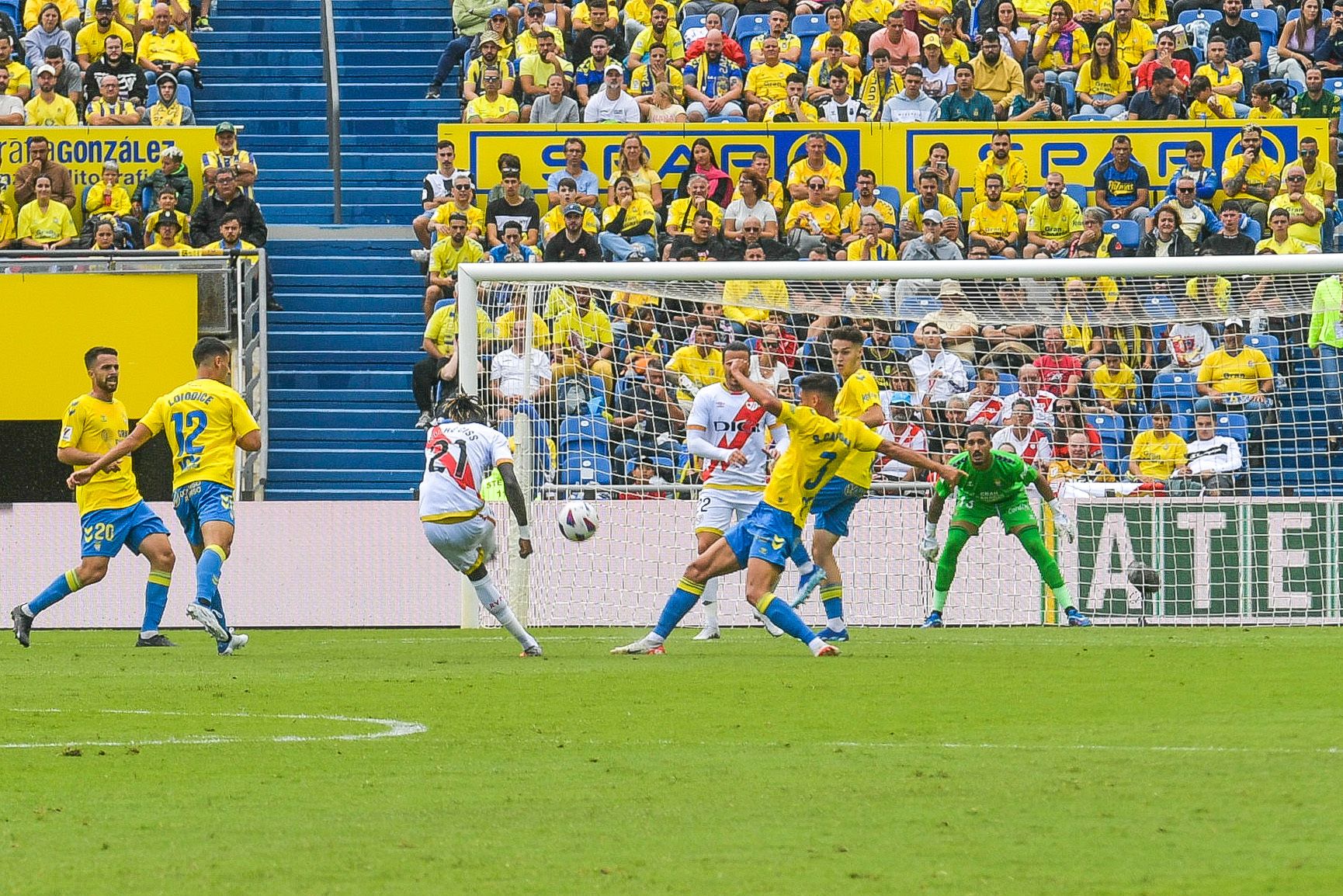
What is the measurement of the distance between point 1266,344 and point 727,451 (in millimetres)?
6354

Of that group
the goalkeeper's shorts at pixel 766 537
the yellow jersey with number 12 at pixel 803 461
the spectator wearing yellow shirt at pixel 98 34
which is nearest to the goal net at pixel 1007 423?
the yellow jersey with number 12 at pixel 803 461

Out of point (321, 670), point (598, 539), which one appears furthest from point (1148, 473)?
point (321, 670)

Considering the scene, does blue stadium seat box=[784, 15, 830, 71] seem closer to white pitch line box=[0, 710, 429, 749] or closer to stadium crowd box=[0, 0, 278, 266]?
stadium crowd box=[0, 0, 278, 266]

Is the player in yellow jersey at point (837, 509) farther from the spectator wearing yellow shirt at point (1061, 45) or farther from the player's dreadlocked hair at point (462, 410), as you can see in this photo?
the spectator wearing yellow shirt at point (1061, 45)

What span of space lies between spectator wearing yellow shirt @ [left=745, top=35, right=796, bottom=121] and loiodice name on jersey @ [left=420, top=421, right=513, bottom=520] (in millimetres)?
11304

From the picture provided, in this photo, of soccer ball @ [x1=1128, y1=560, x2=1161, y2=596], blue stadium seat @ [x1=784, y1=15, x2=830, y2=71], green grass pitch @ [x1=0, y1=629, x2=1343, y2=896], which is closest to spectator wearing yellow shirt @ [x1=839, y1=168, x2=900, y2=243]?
blue stadium seat @ [x1=784, y1=15, x2=830, y2=71]

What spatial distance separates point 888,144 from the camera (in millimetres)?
22703

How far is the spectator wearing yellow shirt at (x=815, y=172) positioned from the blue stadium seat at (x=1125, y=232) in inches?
117

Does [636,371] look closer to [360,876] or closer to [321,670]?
[321,670]

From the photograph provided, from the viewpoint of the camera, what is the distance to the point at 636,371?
1859 centimetres

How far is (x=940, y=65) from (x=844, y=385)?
917 cm

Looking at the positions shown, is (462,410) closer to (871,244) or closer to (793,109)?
(871,244)

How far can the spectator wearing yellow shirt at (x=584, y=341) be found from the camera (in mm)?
18203

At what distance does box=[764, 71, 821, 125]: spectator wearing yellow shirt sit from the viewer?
75.7 feet
